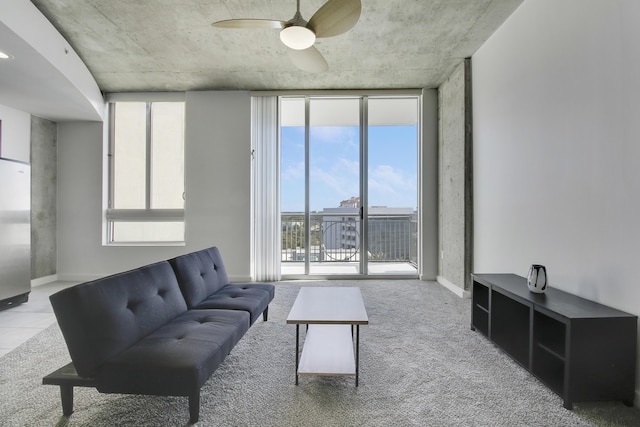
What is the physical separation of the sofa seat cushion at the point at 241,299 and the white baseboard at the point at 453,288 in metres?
2.44

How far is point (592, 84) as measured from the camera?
1970 mm

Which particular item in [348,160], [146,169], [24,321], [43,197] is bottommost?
[24,321]

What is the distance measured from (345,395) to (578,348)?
51.4 inches

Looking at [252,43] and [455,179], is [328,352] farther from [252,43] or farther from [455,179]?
[252,43]

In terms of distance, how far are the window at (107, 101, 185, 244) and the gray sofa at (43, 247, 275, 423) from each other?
309 centimetres

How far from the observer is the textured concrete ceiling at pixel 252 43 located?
9.60ft

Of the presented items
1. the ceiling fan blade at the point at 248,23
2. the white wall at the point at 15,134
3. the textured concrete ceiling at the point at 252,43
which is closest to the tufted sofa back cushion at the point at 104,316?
the ceiling fan blade at the point at 248,23

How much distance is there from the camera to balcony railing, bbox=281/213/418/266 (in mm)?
5469

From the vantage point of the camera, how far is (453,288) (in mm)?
4023

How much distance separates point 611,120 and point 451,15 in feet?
6.18

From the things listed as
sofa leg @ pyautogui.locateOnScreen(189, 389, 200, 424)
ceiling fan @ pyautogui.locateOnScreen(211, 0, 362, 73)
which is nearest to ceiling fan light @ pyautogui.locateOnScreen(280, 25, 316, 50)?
ceiling fan @ pyautogui.locateOnScreen(211, 0, 362, 73)

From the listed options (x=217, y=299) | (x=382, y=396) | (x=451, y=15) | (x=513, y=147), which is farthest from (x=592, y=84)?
(x=217, y=299)


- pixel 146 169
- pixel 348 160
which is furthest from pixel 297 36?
pixel 146 169

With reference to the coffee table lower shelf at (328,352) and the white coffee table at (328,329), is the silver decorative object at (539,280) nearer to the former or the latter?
the white coffee table at (328,329)
